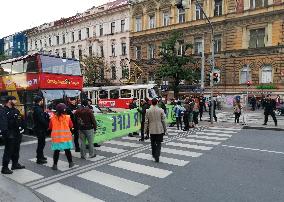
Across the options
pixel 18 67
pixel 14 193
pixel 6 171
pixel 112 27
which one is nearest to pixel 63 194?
pixel 14 193

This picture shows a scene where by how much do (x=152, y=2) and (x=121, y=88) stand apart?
18755 millimetres

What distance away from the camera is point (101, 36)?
50000mm

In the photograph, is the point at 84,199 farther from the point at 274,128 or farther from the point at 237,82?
the point at 237,82

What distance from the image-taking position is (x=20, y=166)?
28.4 feet

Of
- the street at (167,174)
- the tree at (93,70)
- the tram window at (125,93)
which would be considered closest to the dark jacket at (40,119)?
the street at (167,174)

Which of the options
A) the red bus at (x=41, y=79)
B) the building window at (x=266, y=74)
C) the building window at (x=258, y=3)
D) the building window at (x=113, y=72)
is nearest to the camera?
the red bus at (x=41, y=79)

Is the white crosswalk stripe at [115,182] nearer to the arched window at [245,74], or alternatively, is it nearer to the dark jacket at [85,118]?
the dark jacket at [85,118]

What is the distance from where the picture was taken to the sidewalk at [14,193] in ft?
20.0

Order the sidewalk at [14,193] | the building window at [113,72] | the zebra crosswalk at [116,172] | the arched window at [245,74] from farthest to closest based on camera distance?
the building window at [113,72], the arched window at [245,74], the zebra crosswalk at [116,172], the sidewalk at [14,193]

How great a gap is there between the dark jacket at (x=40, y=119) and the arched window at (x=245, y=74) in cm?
3022

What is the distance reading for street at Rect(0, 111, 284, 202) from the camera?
638 centimetres

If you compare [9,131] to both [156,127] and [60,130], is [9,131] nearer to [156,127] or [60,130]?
[60,130]

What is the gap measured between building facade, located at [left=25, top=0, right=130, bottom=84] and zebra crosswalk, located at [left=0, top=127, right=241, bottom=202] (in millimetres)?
34197

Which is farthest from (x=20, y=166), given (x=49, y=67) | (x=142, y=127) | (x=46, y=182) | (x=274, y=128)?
(x=274, y=128)
